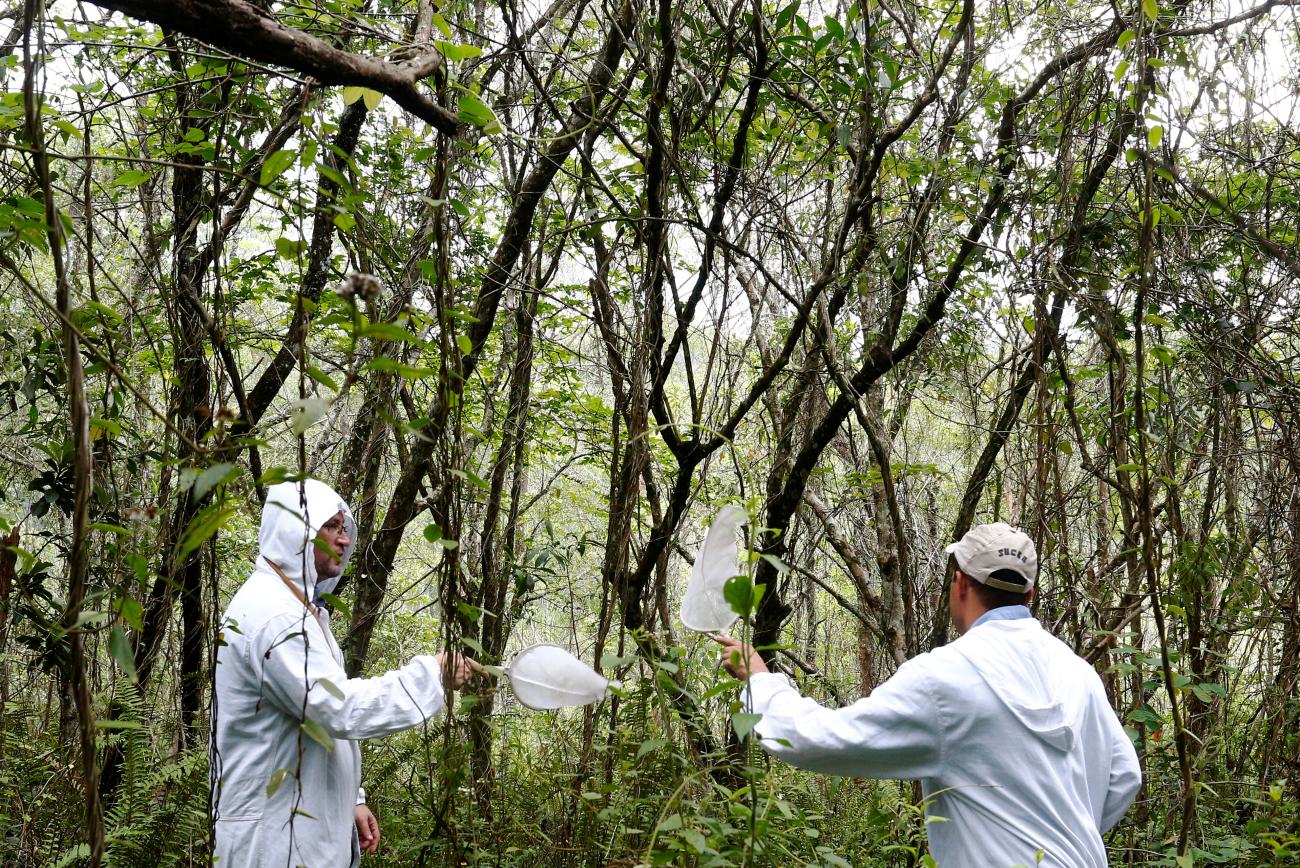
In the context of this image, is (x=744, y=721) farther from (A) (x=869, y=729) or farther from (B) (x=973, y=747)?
(B) (x=973, y=747)

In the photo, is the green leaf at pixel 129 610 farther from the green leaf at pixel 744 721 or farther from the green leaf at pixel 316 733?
the green leaf at pixel 744 721

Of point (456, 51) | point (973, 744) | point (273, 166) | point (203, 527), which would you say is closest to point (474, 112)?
point (456, 51)

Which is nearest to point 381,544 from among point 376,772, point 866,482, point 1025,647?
point 376,772

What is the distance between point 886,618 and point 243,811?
3386 mm

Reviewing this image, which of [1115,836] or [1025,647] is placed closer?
[1025,647]

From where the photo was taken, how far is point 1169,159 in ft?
9.48

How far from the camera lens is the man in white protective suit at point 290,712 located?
2.29m

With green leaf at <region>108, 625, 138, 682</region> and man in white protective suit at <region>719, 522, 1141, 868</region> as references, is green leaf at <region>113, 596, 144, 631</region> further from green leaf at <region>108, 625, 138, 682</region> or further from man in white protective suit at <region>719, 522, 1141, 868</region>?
man in white protective suit at <region>719, 522, 1141, 868</region>

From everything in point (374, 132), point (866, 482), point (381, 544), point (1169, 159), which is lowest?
point (381, 544)

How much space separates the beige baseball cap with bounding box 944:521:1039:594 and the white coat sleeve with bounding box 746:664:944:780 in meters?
0.40

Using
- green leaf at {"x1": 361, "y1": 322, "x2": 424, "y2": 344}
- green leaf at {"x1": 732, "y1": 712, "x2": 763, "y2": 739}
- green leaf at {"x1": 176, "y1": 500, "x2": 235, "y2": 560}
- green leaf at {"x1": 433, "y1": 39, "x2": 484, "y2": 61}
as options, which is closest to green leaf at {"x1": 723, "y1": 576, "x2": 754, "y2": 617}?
green leaf at {"x1": 732, "y1": 712, "x2": 763, "y2": 739}

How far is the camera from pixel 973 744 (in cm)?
211

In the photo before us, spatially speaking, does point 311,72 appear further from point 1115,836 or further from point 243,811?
point 1115,836

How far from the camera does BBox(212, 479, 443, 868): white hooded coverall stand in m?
2.29
